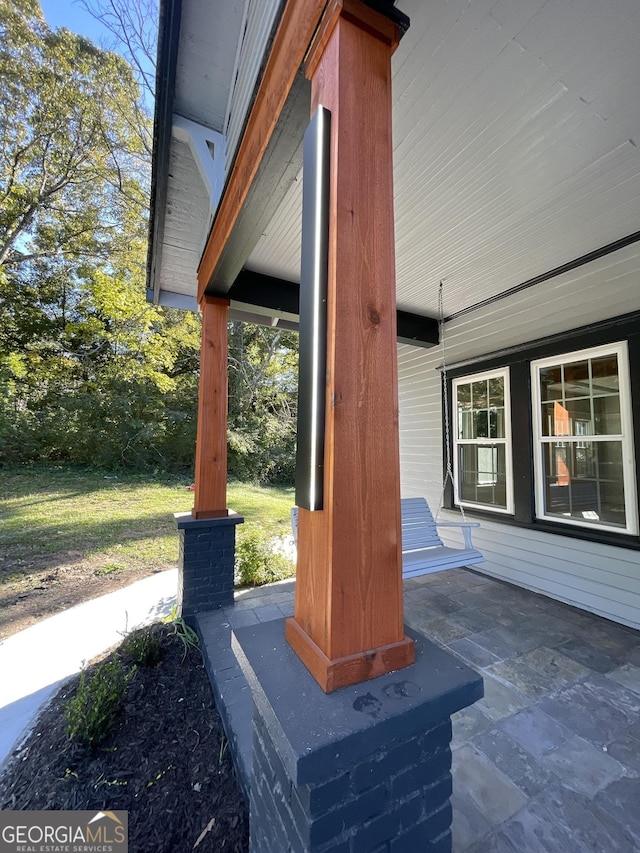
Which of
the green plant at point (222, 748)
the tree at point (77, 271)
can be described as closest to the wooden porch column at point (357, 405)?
the green plant at point (222, 748)

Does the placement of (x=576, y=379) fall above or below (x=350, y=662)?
above

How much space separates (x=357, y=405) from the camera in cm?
96

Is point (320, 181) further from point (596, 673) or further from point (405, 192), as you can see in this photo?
point (596, 673)

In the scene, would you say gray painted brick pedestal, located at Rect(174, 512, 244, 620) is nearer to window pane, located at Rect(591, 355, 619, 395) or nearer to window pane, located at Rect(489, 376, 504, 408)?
window pane, located at Rect(489, 376, 504, 408)

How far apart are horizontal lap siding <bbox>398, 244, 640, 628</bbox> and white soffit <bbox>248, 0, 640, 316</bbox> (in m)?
0.34

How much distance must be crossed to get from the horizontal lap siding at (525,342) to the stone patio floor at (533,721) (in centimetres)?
26

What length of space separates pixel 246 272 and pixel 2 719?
3492 mm

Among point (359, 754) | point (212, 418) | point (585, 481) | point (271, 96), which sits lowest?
point (359, 754)

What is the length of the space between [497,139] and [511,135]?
7 cm

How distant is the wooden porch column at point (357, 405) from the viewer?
92cm

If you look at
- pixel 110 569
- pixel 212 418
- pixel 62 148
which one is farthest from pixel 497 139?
pixel 62 148

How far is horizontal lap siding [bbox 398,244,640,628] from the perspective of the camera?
9.73ft

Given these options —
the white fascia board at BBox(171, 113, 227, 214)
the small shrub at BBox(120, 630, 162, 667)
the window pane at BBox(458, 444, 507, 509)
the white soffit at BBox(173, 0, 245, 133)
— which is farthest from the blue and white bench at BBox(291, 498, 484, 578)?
the white soffit at BBox(173, 0, 245, 133)

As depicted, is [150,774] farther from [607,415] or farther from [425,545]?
[607,415]
